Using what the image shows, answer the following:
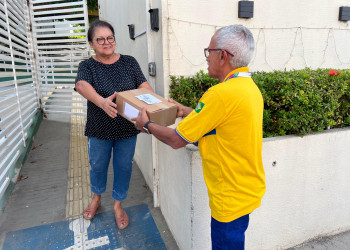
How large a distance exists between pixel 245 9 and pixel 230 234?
8.90ft

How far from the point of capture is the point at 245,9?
10.7ft

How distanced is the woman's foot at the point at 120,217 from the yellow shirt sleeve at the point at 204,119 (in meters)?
1.77

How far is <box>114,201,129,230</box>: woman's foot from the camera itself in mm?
2883

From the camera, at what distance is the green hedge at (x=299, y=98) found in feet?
7.89

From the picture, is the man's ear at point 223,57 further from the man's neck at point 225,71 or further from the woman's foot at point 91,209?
the woman's foot at point 91,209

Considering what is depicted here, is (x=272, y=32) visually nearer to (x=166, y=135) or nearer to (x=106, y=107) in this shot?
(x=106, y=107)

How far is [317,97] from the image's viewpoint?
93.9 inches

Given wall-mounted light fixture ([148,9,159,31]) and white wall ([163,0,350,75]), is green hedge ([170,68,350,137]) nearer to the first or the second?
white wall ([163,0,350,75])

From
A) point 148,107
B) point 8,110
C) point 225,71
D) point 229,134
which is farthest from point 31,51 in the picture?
point 229,134

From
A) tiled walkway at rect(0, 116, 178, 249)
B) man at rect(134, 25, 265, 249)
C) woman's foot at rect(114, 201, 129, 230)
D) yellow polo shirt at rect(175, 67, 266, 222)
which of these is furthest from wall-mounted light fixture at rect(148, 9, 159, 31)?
tiled walkway at rect(0, 116, 178, 249)

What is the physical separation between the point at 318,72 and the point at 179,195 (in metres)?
1.97

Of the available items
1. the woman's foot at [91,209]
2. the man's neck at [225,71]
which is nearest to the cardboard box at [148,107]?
the man's neck at [225,71]

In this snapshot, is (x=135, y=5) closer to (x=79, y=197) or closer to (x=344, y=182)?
(x=79, y=197)

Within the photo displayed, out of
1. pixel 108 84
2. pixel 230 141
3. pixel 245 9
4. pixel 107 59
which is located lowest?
pixel 230 141
